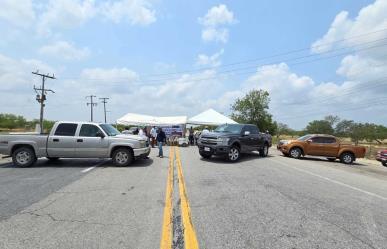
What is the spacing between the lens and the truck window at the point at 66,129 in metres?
13.3

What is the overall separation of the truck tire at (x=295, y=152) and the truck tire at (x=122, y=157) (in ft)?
40.0

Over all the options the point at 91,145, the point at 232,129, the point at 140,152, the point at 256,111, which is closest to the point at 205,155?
the point at 232,129

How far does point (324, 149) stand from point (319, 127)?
65.1 metres

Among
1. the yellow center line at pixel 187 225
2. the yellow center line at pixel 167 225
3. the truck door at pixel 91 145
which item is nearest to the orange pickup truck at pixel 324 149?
the truck door at pixel 91 145

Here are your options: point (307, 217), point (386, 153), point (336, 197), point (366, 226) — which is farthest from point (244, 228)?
point (386, 153)

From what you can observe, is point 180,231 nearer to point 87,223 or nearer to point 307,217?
point 87,223

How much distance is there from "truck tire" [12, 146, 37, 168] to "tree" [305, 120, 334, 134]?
247ft

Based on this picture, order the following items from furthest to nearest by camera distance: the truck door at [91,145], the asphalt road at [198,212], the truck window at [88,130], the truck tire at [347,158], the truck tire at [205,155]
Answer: the truck tire at [347,158] < the truck tire at [205,155] < the truck window at [88,130] < the truck door at [91,145] < the asphalt road at [198,212]

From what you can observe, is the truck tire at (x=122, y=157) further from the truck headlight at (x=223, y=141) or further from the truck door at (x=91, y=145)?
the truck headlight at (x=223, y=141)

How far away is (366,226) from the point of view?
5.57 metres

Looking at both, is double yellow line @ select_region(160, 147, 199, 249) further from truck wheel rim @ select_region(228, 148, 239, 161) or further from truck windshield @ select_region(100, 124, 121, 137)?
truck wheel rim @ select_region(228, 148, 239, 161)

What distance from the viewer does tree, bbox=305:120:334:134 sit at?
3152 inches

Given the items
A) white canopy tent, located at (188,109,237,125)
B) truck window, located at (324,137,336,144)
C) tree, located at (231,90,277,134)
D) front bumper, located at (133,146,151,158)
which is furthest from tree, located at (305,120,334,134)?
front bumper, located at (133,146,151,158)

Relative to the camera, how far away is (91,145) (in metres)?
13.3
